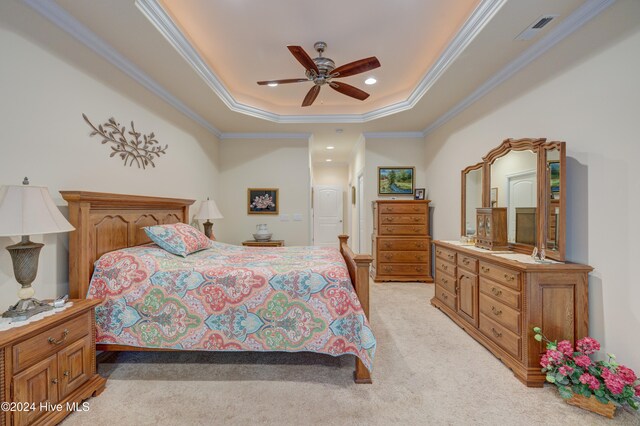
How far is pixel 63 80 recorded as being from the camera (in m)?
2.05

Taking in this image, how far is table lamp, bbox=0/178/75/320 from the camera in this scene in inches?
56.7

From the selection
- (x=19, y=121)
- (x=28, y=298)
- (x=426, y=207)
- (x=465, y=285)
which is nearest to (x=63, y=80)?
(x=19, y=121)

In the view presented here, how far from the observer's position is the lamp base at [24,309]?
4.90 ft

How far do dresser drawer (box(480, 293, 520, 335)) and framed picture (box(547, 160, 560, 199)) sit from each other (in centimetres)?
97

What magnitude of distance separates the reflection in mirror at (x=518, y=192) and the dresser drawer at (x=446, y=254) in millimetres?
558

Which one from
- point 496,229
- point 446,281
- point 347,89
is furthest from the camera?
point 446,281

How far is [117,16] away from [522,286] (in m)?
3.62

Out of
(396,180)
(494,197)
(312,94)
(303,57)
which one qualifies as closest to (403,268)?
(396,180)

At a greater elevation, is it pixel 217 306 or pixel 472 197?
pixel 472 197

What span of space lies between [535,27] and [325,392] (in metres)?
3.19

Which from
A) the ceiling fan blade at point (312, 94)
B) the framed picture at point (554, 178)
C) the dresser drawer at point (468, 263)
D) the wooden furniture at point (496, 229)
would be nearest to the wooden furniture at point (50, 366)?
the ceiling fan blade at point (312, 94)

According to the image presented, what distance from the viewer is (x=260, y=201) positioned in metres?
5.06

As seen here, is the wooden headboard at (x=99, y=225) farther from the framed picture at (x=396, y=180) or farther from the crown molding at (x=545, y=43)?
the crown molding at (x=545, y=43)

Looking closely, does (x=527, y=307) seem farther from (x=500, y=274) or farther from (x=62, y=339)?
(x=62, y=339)
